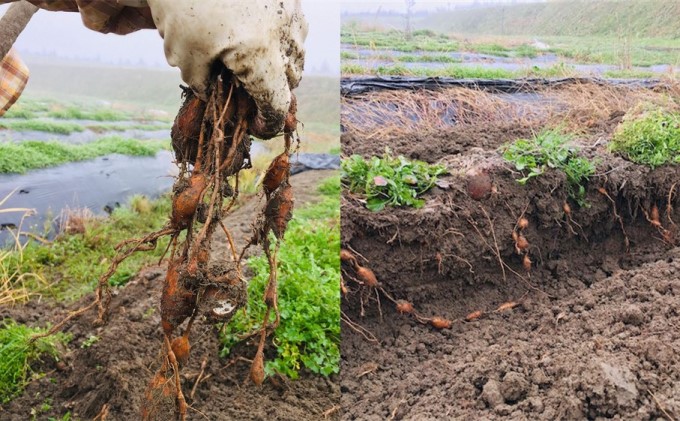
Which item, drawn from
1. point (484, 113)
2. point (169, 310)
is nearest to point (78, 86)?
point (484, 113)

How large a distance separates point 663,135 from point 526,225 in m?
0.74

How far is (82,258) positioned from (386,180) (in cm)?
148

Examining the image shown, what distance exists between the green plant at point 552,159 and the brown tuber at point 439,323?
529 mm

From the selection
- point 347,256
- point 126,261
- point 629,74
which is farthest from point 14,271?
point 629,74

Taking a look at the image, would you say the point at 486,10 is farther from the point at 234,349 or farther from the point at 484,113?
the point at 234,349

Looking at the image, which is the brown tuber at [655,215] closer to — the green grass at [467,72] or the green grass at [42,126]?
the green grass at [467,72]

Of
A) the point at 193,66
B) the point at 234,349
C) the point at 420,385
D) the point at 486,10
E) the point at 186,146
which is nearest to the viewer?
the point at 193,66

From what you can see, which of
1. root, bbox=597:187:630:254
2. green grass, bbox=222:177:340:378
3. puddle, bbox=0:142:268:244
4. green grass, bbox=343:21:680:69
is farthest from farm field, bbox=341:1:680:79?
puddle, bbox=0:142:268:244

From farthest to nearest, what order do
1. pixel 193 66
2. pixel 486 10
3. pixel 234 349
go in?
pixel 486 10 → pixel 234 349 → pixel 193 66

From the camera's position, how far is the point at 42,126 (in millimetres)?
2785

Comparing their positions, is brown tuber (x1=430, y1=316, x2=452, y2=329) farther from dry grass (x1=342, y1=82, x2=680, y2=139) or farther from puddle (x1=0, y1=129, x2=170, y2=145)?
puddle (x1=0, y1=129, x2=170, y2=145)

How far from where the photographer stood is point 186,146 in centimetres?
110

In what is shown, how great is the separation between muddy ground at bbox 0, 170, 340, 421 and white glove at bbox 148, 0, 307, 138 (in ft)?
1.58

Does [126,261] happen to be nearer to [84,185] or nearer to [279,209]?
[84,185]
